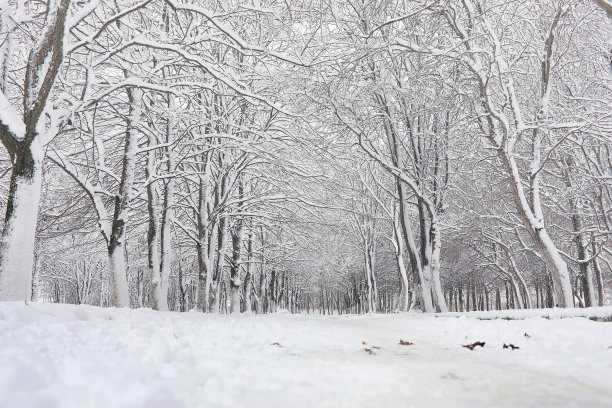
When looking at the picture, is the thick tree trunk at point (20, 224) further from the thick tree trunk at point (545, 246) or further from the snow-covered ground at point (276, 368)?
the thick tree trunk at point (545, 246)

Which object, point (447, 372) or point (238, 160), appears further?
point (238, 160)

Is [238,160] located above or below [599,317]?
above

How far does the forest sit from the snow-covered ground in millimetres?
3632

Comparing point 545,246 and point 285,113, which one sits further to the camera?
point 545,246

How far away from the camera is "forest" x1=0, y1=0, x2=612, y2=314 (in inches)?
262

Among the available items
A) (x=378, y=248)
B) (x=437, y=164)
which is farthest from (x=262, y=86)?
(x=378, y=248)

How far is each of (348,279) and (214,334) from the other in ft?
120

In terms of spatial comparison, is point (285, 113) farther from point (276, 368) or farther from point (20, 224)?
point (276, 368)

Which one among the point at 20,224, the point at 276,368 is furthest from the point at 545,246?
the point at 20,224

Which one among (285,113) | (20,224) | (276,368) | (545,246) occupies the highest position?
(285,113)

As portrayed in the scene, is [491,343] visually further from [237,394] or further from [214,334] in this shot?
[237,394]

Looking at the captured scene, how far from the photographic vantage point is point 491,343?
4.02 metres

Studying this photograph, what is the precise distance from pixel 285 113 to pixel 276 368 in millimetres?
6197

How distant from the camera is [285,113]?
789 centimetres
